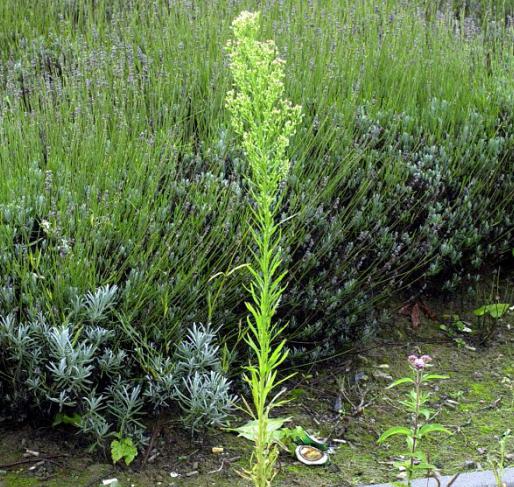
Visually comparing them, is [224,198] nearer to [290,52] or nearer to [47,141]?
[47,141]

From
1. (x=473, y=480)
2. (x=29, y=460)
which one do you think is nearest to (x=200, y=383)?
(x=29, y=460)

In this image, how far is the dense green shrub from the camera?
3.16 meters

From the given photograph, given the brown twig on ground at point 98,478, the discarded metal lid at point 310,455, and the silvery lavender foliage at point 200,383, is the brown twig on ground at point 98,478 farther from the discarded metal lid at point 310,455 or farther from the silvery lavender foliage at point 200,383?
the discarded metal lid at point 310,455

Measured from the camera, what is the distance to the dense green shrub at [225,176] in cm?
316

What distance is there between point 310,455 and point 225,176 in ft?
4.36

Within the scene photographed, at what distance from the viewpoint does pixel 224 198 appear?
11.2ft

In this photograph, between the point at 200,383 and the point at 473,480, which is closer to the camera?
the point at 473,480

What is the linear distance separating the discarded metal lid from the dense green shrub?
45cm

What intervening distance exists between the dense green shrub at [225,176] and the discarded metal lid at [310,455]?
17.9 inches

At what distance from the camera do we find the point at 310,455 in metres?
3.15

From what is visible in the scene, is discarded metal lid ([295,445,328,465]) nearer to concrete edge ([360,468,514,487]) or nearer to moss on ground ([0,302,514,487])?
moss on ground ([0,302,514,487])

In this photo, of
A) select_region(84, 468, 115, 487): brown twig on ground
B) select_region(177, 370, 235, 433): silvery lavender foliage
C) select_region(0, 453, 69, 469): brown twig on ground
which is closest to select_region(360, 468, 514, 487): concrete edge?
select_region(177, 370, 235, 433): silvery lavender foliage

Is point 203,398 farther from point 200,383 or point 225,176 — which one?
point 225,176

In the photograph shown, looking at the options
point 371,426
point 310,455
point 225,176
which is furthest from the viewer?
point 225,176
